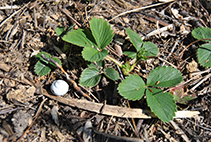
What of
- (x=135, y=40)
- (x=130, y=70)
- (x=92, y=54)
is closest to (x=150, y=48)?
(x=135, y=40)

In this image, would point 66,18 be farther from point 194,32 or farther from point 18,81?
point 194,32

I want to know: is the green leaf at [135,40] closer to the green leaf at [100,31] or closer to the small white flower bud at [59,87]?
the green leaf at [100,31]

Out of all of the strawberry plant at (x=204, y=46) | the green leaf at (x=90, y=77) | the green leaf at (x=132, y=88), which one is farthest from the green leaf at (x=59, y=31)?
the strawberry plant at (x=204, y=46)

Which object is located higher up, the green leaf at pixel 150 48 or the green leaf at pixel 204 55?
the green leaf at pixel 150 48

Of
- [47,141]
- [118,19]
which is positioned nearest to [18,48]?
[47,141]

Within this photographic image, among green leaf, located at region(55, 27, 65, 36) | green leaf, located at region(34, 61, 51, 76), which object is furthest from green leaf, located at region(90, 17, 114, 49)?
green leaf, located at region(34, 61, 51, 76)

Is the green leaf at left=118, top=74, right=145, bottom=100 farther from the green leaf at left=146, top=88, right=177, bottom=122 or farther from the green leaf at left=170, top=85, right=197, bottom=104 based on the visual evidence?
the green leaf at left=170, top=85, right=197, bottom=104
